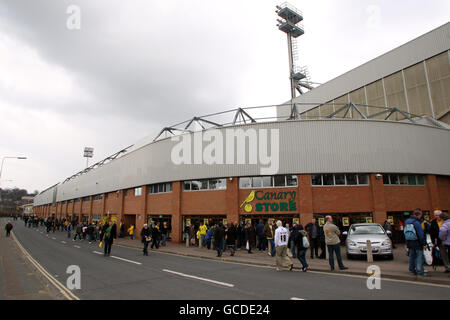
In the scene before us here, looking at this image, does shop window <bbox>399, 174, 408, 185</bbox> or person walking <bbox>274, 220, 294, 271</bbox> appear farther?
shop window <bbox>399, 174, 408, 185</bbox>

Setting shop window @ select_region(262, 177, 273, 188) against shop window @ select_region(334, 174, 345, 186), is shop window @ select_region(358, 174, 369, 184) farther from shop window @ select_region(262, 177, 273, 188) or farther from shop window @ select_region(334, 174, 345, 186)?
shop window @ select_region(262, 177, 273, 188)

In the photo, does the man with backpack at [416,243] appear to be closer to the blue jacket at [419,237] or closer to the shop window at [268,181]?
the blue jacket at [419,237]

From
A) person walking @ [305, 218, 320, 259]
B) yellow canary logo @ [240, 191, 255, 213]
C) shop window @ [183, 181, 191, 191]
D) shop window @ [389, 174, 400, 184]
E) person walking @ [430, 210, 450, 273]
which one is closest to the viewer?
person walking @ [430, 210, 450, 273]

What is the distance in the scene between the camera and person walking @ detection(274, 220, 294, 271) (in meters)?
9.88

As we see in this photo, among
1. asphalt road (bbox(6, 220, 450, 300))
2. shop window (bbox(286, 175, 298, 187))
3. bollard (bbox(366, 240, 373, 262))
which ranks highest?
shop window (bbox(286, 175, 298, 187))

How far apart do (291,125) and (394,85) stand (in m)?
19.4

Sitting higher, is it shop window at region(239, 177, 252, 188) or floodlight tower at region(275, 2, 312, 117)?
floodlight tower at region(275, 2, 312, 117)

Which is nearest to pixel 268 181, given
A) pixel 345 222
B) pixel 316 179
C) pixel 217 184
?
pixel 316 179

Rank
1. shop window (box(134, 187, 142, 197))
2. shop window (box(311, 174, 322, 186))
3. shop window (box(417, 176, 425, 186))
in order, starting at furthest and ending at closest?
shop window (box(134, 187, 142, 197))
shop window (box(417, 176, 425, 186))
shop window (box(311, 174, 322, 186))

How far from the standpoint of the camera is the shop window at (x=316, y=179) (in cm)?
1811

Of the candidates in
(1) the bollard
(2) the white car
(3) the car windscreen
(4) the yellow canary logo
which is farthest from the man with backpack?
(4) the yellow canary logo

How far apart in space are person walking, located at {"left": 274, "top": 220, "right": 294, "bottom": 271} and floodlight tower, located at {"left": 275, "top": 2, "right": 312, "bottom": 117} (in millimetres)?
38491

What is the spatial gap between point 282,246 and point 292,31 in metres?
45.8
